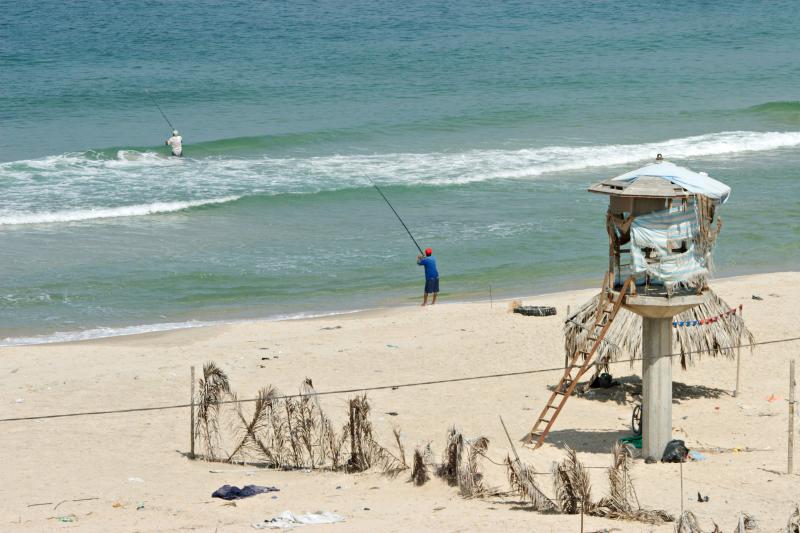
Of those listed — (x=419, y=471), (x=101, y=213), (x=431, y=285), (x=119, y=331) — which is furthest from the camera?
(x=101, y=213)

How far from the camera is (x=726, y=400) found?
13031 mm

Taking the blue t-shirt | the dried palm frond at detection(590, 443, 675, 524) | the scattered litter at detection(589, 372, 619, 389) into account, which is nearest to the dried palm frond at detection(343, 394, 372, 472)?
the dried palm frond at detection(590, 443, 675, 524)

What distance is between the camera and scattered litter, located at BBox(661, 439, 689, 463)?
11.0m

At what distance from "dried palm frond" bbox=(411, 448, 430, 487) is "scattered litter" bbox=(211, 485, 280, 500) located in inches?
49.6

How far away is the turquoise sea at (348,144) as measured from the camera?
20062 millimetres

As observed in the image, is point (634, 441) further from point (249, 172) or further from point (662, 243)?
point (249, 172)

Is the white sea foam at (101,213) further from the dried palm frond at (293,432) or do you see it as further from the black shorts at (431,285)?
the dried palm frond at (293,432)

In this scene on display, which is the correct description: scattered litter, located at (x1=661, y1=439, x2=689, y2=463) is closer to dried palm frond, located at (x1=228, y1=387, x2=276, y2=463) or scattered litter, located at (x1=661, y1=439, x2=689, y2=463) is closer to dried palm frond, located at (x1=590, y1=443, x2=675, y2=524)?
dried palm frond, located at (x1=590, y1=443, x2=675, y2=524)

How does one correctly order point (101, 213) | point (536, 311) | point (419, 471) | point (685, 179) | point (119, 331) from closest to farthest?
point (419, 471) < point (685, 179) < point (536, 311) < point (119, 331) < point (101, 213)

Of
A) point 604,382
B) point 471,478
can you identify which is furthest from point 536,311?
point 471,478

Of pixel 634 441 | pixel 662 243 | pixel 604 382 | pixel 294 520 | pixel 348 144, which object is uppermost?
pixel 348 144

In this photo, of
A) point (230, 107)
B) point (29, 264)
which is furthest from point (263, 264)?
point (230, 107)

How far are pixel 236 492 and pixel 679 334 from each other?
5.06 meters

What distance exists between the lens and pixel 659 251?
10742 millimetres
